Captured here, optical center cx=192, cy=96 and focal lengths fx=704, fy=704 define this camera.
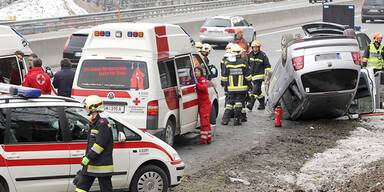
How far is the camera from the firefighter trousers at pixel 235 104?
46.2 ft

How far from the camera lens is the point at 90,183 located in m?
7.95

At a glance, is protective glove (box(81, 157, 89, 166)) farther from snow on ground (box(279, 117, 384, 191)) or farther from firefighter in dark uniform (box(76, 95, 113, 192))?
snow on ground (box(279, 117, 384, 191))

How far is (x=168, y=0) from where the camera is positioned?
62594 mm

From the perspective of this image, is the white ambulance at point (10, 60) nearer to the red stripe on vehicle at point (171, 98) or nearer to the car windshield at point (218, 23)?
the red stripe on vehicle at point (171, 98)

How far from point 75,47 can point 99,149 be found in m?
13.3

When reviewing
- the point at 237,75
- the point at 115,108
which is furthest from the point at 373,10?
the point at 115,108

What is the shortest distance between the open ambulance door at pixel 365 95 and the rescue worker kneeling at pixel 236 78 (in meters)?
2.53

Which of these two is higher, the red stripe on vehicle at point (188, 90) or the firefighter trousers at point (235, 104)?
the red stripe on vehicle at point (188, 90)

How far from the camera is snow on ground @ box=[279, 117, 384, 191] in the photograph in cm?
1027

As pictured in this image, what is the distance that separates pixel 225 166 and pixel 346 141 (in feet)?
10.0

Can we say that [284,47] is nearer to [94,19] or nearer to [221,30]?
[221,30]

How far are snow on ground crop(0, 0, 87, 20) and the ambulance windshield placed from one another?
47385 mm

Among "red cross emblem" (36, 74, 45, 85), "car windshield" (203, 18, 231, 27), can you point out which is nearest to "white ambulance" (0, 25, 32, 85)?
"red cross emblem" (36, 74, 45, 85)

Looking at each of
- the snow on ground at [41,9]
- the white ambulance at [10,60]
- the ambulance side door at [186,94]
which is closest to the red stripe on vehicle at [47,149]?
the ambulance side door at [186,94]
